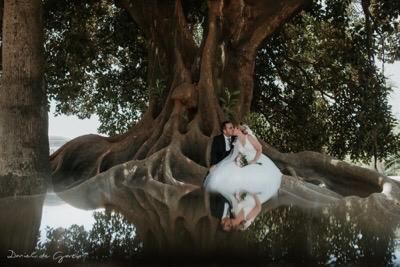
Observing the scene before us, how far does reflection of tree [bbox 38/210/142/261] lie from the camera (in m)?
3.78

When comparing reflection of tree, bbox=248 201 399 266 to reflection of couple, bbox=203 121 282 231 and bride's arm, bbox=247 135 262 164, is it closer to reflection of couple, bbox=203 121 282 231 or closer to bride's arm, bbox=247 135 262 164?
reflection of couple, bbox=203 121 282 231

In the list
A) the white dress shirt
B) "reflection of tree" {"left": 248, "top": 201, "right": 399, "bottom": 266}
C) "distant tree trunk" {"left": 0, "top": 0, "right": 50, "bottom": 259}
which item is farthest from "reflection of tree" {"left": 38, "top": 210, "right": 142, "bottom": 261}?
the white dress shirt

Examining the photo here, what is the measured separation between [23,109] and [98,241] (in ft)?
10.2

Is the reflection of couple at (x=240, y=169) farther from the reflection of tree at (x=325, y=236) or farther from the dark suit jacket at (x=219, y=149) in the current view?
the reflection of tree at (x=325, y=236)

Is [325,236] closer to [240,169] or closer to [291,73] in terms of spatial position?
[240,169]

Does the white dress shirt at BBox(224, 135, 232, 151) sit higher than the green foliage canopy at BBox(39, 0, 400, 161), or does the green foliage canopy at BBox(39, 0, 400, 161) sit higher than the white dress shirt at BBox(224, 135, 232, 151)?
the green foliage canopy at BBox(39, 0, 400, 161)

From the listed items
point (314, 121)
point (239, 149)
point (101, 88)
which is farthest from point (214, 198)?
point (101, 88)

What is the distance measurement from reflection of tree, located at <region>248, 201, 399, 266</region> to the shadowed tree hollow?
117cm

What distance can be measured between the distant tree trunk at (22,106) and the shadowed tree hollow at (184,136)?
0.64 meters

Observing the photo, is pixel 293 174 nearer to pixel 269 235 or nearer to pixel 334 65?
pixel 269 235

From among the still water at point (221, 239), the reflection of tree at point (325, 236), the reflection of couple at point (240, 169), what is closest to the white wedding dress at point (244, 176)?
the reflection of couple at point (240, 169)

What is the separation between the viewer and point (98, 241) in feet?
13.9

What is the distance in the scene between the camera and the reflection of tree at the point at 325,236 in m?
3.81
